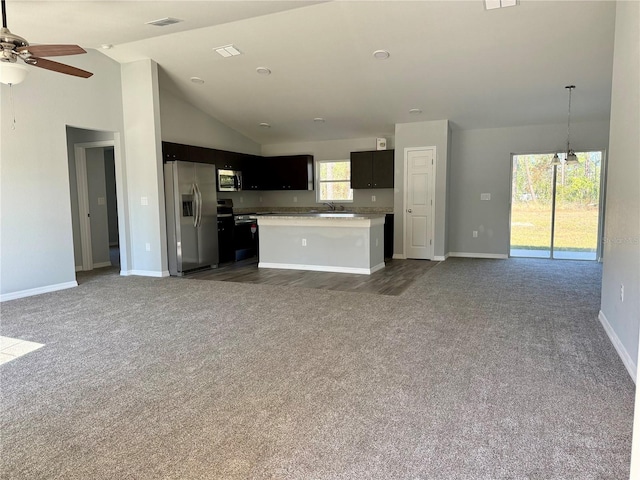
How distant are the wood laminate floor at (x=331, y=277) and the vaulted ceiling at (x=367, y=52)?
9.08 feet

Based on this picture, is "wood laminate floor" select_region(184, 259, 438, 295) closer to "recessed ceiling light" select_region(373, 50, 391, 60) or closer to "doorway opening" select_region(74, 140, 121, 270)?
"doorway opening" select_region(74, 140, 121, 270)

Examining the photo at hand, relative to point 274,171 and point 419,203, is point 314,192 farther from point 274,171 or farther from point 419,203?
point 419,203

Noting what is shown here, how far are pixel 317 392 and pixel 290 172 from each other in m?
7.11

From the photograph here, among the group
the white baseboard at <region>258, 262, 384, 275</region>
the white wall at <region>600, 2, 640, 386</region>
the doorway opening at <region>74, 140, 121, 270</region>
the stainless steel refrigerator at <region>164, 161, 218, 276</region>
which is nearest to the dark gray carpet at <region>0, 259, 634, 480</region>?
the white wall at <region>600, 2, 640, 386</region>

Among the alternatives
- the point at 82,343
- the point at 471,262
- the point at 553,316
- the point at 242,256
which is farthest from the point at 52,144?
the point at 471,262

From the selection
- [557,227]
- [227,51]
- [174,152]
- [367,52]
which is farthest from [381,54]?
[557,227]

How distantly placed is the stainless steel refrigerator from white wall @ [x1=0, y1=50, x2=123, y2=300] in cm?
129

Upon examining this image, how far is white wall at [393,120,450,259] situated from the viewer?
7.23 meters

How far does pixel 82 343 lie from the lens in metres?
3.19

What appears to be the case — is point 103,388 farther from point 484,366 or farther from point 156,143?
point 156,143

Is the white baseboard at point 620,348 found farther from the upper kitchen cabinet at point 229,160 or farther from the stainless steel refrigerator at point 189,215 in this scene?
the upper kitchen cabinet at point 229,160

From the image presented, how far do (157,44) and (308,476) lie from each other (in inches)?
219

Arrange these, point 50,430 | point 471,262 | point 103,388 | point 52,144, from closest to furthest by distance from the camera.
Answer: point 50,430, point 103,388, point 52,144, point 471,262

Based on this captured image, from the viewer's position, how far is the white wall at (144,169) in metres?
5.80
